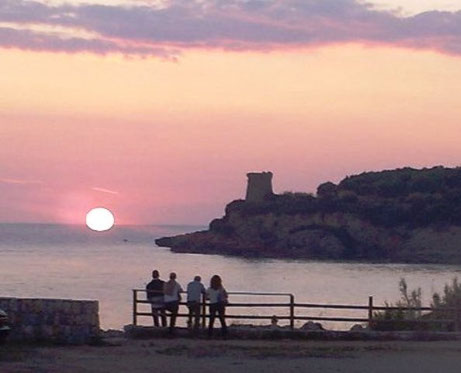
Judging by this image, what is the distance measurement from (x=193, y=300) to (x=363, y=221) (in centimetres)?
10285

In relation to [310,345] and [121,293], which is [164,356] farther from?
[121,293]

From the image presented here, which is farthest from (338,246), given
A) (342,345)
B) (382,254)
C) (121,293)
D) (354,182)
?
(342,345)

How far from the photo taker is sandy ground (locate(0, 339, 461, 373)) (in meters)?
22.9

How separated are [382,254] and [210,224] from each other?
93.1ft

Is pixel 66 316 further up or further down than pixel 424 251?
further down

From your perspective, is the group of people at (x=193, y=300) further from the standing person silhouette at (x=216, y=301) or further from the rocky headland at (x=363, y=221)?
the rocky headland at (x=363, y=221)

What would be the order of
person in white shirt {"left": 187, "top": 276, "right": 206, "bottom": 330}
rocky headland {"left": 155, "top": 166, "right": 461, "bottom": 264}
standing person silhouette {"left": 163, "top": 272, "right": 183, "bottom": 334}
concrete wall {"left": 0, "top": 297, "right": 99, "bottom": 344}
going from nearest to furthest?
→ concrete wall {"left": 0, "top": 297, "right": 99, "bottom": 344}
standing person silhouette {"left": 163, "top": 272, "right": 183, "bottom": 334}
person in white shirt {"left": 187, "top": 276, "right": 206, "bottom": 330}
rocky headland {"left": 155, "top": 166, "right": 461, "bottom": 264}

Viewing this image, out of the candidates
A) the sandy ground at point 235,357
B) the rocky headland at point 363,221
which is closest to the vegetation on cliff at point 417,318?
the sandy ground at point 235,357

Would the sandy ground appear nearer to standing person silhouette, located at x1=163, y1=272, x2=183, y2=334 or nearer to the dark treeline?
standing person silhouette, located at x1=163, y1=272, x2=183, y2=334

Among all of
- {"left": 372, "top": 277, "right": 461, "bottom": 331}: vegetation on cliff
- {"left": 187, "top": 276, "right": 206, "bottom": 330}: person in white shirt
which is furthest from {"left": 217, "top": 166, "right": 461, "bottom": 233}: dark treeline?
{"left": 187, "top": 276, "right": 206, "bottom": 330}: person in white shirt

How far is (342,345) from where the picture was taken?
2752 cm

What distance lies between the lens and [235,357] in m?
24.8

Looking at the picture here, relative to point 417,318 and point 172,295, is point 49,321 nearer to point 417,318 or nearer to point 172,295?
point 172,295

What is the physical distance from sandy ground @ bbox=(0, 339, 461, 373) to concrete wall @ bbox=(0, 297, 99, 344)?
0.66 m
